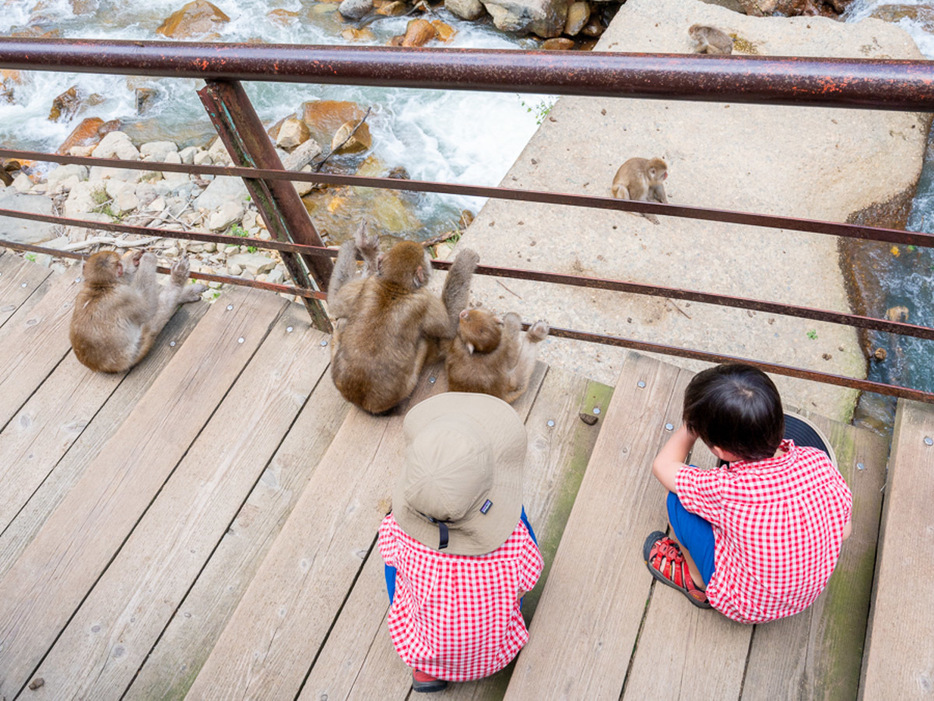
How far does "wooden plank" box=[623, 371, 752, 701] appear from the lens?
1992mm

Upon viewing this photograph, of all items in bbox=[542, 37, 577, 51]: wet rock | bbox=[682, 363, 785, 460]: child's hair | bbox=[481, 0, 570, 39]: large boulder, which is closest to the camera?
bbox=[682, 363, 785, 460]: child's hair

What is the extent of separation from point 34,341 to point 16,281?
55cm

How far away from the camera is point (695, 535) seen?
6.77ft

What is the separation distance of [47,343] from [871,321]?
3.73 m

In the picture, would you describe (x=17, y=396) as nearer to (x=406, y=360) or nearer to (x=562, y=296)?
(x=406, y=360)

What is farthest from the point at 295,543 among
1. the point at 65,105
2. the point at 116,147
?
the point at 65,105

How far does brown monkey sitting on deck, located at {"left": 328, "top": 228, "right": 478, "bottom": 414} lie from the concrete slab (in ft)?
6.17

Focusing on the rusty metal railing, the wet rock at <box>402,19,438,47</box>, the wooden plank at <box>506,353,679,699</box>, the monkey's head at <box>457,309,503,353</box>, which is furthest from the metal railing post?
the wet rock at <box>402,19,438,47</box>

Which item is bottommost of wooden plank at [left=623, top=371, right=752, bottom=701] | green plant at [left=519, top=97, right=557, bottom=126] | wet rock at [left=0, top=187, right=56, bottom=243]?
green plant at [left=519, top=97, right=557, bottom=126]

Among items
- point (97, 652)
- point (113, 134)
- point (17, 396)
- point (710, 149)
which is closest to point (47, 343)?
point (17, 396)

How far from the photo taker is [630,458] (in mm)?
2396

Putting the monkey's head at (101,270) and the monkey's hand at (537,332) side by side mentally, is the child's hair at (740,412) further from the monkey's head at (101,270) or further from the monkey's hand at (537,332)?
the monkey's head at (101,270)

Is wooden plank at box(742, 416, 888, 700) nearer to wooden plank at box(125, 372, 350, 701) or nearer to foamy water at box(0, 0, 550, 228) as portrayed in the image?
wooden plank at box(125, 372, 350, 701)

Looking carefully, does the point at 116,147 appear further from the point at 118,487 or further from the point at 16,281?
the point at 118,487
